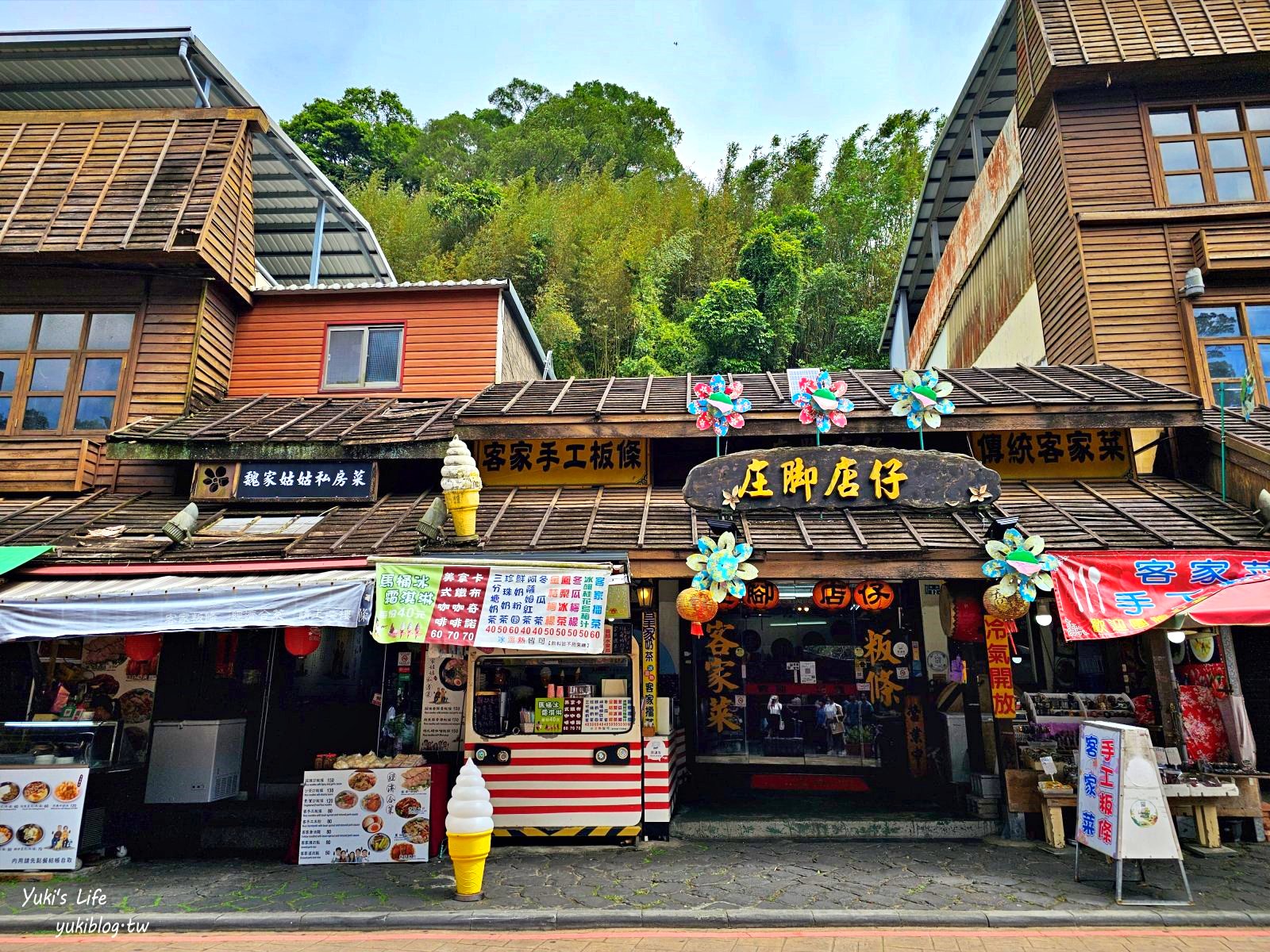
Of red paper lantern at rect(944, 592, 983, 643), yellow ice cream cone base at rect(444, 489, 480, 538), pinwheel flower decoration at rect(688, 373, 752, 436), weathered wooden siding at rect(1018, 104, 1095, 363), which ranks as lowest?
red paper lantern at rect(944, 592, 983, 643)

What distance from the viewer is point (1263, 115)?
14.0 m

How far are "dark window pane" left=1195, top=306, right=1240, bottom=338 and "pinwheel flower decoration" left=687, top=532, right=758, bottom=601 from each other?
33.7 feet

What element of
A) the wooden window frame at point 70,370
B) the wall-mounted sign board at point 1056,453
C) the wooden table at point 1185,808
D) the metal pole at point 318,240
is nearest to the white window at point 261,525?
the wooden window frame at point 70,370

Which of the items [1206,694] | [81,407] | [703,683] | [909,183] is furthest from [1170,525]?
[909,183]

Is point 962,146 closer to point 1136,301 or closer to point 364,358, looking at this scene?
point 1136,301

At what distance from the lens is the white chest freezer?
33.5 ft

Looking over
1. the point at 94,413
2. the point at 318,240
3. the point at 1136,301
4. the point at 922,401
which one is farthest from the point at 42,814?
the point at 1136,301

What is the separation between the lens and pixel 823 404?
10500 millimetres

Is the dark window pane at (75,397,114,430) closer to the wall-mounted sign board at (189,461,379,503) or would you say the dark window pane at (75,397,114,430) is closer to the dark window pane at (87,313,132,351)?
the dark window pane at (87,313,132,351)

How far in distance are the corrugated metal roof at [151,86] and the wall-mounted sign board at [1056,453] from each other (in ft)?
47.3

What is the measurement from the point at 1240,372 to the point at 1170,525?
578cm

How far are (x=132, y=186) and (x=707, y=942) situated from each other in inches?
600

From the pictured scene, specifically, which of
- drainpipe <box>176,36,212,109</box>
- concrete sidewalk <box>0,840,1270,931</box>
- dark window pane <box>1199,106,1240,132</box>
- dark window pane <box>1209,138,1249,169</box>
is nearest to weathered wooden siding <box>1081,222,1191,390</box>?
dark window pane <box>1209,138,1249,169</box>

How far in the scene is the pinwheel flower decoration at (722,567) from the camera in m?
8.76
